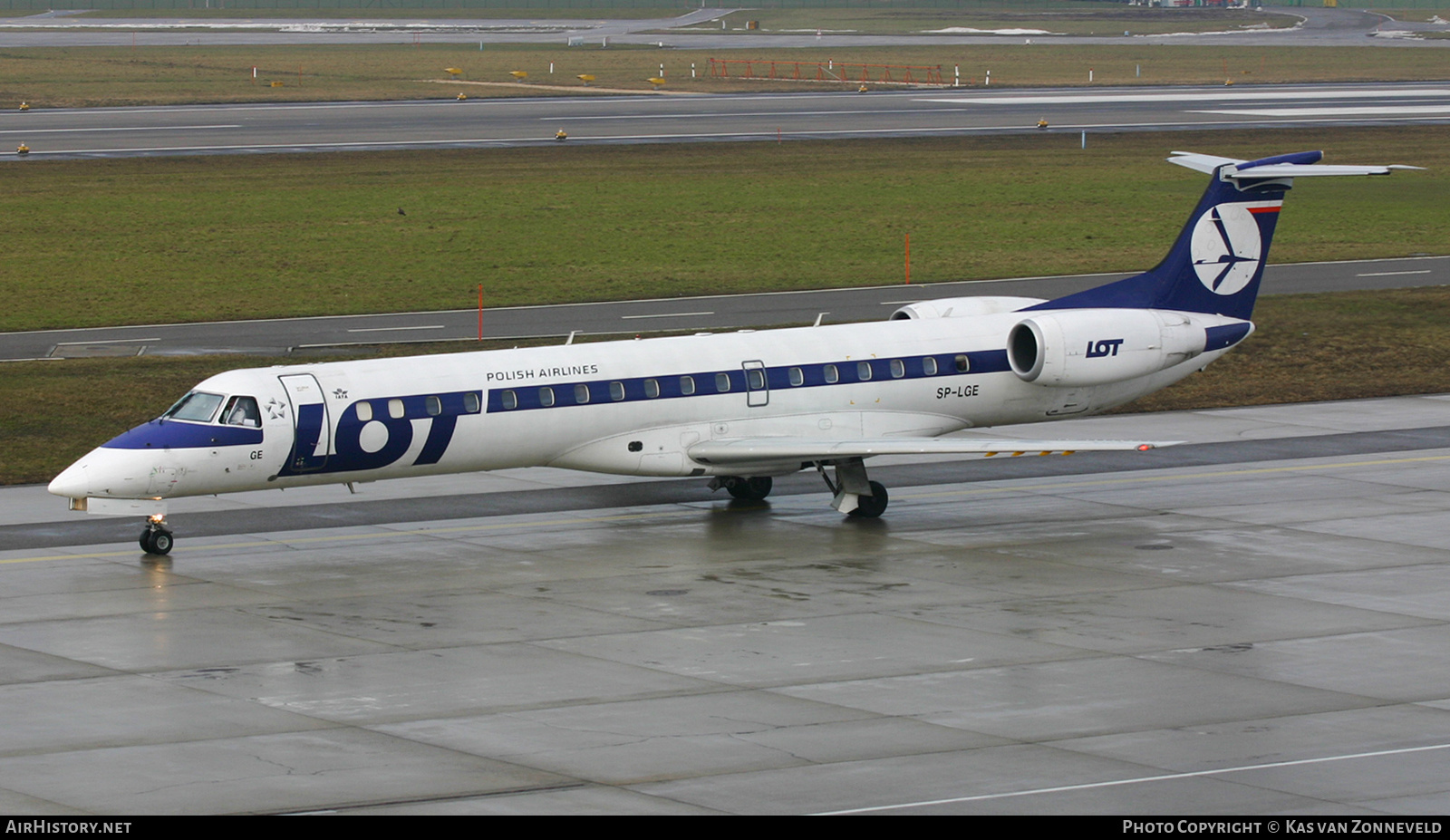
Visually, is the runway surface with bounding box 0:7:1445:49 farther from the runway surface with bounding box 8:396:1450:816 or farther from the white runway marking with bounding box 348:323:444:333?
the runway surface with bounding box 8:396:1450:816

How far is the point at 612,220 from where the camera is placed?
5938 centimetres

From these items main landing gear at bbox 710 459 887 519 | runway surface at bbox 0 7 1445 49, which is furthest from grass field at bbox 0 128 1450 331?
runway surface at bbox 0 7 1445 49

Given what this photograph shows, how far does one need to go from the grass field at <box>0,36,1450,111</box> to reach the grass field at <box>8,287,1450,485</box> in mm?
56837

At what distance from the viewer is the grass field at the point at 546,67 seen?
99812 millimetres

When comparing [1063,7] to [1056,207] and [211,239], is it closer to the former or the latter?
[1056,207]

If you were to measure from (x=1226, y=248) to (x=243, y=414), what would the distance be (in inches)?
647

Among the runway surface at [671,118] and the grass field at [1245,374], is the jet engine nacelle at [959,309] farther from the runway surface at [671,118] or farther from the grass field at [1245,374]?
the runway surface at [671,118]

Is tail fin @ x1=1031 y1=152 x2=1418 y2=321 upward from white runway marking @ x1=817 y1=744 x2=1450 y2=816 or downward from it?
upward

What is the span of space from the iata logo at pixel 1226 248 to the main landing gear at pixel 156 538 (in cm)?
1700

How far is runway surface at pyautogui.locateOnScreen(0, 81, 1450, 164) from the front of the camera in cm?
7725

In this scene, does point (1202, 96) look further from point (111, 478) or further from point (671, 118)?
point (111, 478)

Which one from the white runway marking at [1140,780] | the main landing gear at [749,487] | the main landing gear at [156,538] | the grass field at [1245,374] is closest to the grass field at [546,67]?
the grass field at [1245,374]

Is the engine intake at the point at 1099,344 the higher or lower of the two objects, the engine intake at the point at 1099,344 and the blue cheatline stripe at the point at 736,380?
the higher

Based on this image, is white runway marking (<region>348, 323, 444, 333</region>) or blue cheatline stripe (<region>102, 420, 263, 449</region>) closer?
blue cheatline stripe (<region>102, 420, 263, 449</region>)
